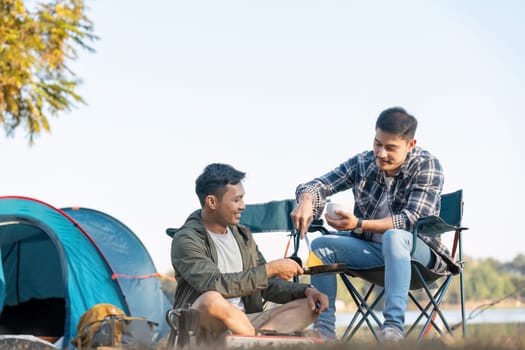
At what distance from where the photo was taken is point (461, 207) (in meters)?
3.43

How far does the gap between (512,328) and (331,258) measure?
4.64 ft

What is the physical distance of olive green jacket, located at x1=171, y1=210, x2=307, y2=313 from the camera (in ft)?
9.31

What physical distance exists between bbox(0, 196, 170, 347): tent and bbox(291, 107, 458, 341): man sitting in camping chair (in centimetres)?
246

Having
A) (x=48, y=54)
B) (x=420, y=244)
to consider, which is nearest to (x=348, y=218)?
(x=420, y=244)

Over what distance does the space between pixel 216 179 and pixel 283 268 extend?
0.49 m

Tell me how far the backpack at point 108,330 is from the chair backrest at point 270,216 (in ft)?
2.98

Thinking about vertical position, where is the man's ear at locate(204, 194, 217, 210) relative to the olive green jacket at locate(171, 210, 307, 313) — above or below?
above

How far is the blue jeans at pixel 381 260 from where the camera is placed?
2953mm

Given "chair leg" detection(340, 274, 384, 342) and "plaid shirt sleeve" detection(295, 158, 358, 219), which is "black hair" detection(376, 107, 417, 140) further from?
"chair leg" detection(340, 274, 384, 342)

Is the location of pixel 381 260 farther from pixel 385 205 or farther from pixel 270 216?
pixel 270 216

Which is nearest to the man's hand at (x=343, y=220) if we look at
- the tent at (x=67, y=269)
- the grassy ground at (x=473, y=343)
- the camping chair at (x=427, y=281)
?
the camping chair at (x=427, y=281)

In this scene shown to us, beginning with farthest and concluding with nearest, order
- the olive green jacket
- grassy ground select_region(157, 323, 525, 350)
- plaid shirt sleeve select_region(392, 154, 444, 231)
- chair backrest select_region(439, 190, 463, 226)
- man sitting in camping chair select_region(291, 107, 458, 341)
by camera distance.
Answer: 1. chair backrest select_region(439, 190, 463, 226)
2. plaid shirt sleeve select_region(392, 154, 444, 231)
3. man sitting in camping chair select_region(291, 107, 458, 341)
4. the olive green jacket
5. grassy ground select_region(157, 323, 525, 350)

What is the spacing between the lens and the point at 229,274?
9.36ft

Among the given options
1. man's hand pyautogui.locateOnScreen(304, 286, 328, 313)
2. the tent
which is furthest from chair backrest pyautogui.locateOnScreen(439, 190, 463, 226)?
the tent
